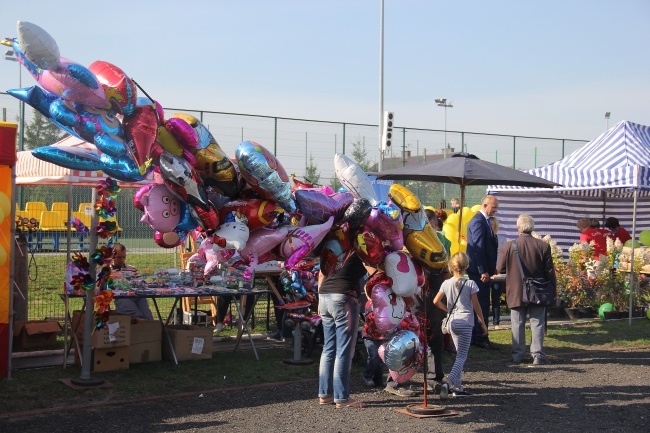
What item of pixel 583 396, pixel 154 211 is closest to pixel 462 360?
pixel 583 396

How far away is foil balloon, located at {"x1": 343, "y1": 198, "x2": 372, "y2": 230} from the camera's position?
6027mm

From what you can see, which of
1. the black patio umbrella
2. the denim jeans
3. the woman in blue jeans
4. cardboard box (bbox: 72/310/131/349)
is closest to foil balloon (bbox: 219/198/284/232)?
the woman in blue jeans

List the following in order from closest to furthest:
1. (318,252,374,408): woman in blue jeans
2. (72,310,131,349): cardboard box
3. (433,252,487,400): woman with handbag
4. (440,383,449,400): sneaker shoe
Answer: (318,252,374,408): woman in blue jeans
(440,383,449,400): sneaker shoe
(433,252,487,400): woman with handbag
(72,310,131,349): cardboard box

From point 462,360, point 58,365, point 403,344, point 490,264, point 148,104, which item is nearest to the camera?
point 148,104

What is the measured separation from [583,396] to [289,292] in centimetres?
361

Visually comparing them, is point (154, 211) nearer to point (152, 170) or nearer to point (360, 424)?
point (152, 170)

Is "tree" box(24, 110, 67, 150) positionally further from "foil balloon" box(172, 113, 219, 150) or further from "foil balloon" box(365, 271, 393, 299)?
"foil balloon" box(172, 113, 219, 150)

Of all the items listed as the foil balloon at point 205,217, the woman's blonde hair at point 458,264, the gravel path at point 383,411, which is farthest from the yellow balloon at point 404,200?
the gravel path at point 383,411

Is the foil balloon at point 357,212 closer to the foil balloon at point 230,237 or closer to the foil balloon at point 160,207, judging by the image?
the foil balloon at point 230,237

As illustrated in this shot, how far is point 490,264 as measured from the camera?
33.4 feet

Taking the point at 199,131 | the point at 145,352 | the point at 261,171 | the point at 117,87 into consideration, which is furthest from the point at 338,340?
the point at 117,87

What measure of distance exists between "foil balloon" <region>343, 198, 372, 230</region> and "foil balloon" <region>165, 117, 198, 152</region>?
1528 mm

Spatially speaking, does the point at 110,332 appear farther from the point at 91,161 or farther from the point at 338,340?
the point at 91,161

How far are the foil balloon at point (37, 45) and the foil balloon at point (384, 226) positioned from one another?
2.73 m
